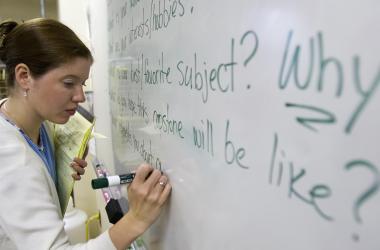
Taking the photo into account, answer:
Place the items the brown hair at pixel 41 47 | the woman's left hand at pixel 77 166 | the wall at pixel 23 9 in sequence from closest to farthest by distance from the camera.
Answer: the brown hair at pixel 41 47 < the woman's left hand at pixel 77 166 < the wall at pixel 23 9

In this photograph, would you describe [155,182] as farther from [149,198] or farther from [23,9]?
[23,9]

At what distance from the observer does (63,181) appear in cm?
93

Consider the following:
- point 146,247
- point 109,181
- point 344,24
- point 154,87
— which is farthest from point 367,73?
point 146,247

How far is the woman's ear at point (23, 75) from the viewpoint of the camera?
0.71 metres

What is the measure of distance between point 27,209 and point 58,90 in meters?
0.28

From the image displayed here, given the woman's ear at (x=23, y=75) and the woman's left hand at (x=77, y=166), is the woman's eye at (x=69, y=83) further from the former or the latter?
the woman's left hand at (x=77, y=166)

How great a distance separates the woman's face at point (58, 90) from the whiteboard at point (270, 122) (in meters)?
0.23

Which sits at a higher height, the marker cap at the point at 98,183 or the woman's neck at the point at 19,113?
the woman's neck at the point at 19,113

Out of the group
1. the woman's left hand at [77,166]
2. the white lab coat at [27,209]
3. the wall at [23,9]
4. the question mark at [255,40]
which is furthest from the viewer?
the wall at [23,9]

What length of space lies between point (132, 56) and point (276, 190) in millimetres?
627

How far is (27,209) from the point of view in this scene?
57cm

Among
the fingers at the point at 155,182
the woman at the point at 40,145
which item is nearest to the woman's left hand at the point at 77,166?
the woman at the point at 40,145

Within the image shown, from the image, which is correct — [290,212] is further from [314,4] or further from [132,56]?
[132,56]

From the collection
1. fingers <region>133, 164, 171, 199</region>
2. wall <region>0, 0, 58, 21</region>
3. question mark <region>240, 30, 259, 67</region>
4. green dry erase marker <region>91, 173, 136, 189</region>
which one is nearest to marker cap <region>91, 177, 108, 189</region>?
green dry erase marker <region>91, 173, 136, 189</region>
